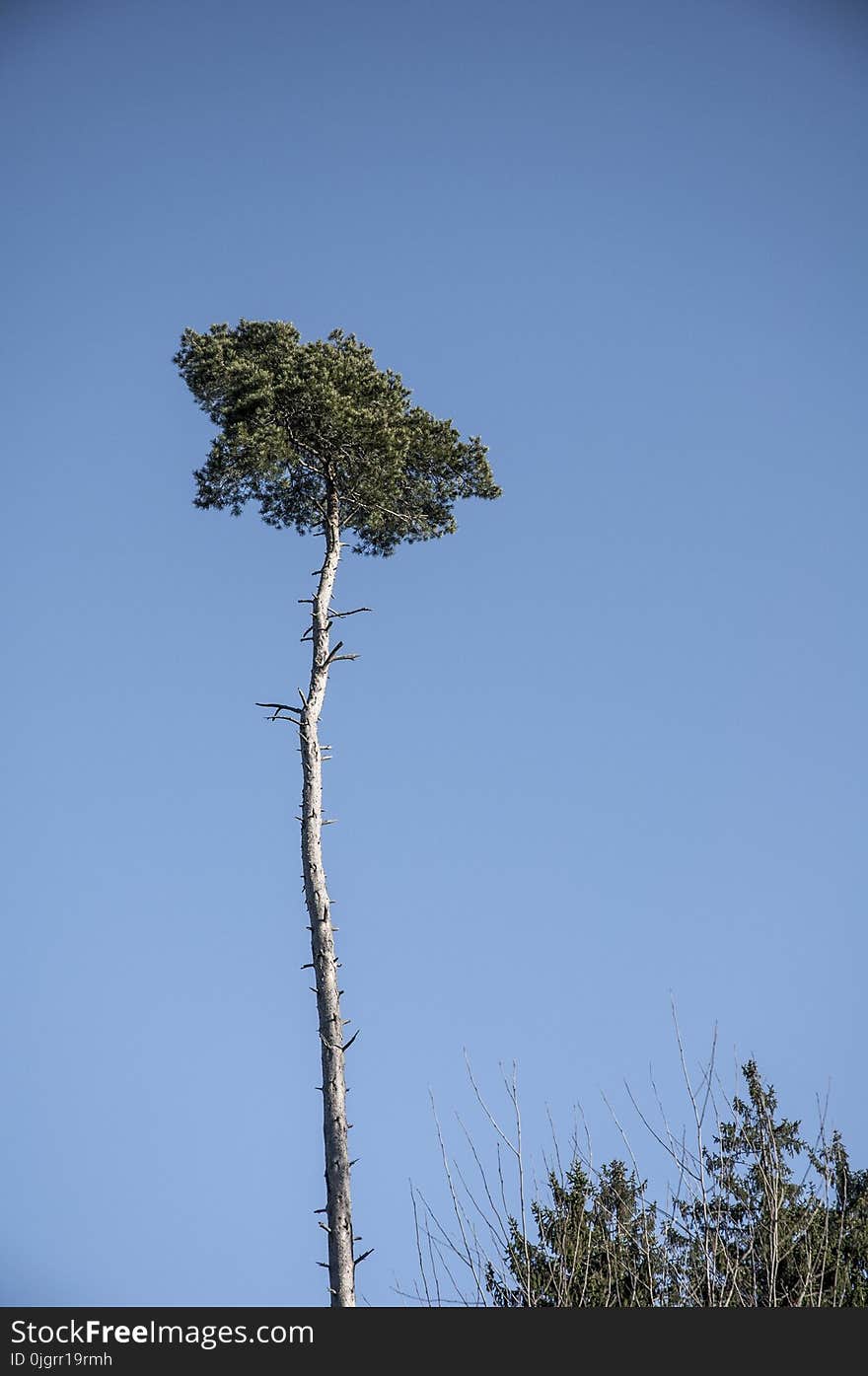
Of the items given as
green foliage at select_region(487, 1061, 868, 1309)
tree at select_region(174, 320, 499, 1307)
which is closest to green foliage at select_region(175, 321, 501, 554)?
tree at select_region(174, 320, 499, 1307)

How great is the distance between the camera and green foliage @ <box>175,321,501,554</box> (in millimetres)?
12680

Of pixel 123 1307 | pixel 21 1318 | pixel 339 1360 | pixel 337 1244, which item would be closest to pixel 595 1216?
pixel 337 1244

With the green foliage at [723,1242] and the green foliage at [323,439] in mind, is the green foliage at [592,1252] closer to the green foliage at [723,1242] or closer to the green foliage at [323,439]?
the green foliage at [723,1242]

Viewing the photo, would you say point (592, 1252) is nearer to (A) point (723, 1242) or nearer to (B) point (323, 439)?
(A) point (723, 1242)

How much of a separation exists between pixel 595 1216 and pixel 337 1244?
2.33 metres

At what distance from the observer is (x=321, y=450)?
13.2m

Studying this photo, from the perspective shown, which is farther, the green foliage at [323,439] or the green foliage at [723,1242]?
the green foliage at [323,439]

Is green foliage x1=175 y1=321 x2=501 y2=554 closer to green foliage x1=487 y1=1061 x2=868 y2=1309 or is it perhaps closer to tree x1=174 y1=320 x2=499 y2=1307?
tree x1=174 y1=320 x2=499 y2=1307

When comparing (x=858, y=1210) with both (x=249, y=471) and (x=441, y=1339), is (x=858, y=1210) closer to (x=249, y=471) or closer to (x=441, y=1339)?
(x=441, y=1339)

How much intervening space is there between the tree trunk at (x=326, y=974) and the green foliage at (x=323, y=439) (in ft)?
4.30

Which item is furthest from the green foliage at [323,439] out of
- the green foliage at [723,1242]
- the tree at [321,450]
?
the green foliage at [723,1242]

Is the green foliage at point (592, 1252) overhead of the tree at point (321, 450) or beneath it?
beneath

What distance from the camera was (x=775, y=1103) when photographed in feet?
49.5

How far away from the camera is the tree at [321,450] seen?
12578 millimetres
